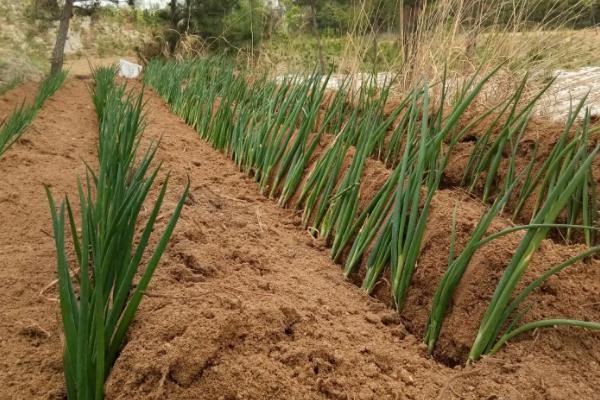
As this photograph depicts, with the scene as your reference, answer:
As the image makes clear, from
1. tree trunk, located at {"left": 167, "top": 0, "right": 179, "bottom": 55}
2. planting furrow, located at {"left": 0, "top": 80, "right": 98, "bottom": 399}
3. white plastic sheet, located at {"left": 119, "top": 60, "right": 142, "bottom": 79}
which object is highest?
tree trunk, located at {"left": 167, "top": 0, "right": 179, "bottom": 55}

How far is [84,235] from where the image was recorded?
0.66 m

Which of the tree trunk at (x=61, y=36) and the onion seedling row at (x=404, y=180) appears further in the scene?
the tree trunk at (x=61, y=36)

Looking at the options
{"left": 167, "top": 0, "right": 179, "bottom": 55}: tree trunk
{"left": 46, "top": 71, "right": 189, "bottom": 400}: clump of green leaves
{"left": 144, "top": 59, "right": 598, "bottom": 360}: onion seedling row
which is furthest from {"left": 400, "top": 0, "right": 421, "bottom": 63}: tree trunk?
{"left": 167, "top": 0, "right": 179, "bottom": 55}: tree trunk

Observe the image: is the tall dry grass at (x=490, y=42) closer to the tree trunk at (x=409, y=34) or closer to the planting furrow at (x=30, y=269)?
the tree trunk at (x=409, y=34)

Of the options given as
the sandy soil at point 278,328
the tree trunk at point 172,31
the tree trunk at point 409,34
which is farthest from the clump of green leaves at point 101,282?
the tree trunk at point 172,31

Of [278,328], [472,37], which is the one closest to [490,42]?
[472,37]

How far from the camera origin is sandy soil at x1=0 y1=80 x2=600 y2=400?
717 mm

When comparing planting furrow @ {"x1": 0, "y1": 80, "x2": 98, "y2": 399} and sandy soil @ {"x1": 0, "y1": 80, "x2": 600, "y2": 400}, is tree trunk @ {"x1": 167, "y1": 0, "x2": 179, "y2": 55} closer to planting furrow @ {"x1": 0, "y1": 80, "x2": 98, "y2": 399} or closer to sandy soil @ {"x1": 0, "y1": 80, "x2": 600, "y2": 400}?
→ planting furrow @ {"x1": 0, "y1": 80, "x2": 98, "y2": 399}

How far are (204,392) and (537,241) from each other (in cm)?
65

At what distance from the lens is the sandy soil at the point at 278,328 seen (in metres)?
0.72

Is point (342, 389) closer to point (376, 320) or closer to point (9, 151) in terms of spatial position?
point (376, 320)

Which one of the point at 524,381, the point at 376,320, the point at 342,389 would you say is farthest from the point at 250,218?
the point at 524,381

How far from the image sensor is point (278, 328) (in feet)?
2.77

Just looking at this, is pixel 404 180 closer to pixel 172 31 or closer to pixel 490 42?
pixel 490 42
